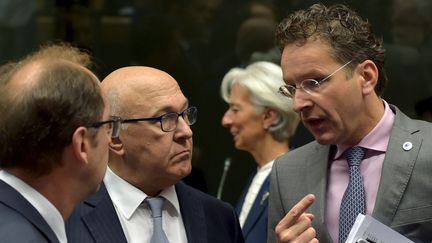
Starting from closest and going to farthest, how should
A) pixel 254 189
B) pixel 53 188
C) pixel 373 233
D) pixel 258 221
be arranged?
pixel 53 188, pixel 373 233, pixel 258 221, pixel 254 189

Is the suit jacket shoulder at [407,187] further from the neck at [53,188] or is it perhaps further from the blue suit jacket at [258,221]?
the blue suit jacket at [258,221]

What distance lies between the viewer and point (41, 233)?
2.85m

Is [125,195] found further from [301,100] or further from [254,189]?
[254,189]

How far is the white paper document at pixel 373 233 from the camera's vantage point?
3.46 m

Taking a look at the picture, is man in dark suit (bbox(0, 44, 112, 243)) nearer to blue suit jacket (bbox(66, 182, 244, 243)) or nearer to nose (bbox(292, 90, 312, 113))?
blue suit jacket (bbox(66, 182, 244, 243))

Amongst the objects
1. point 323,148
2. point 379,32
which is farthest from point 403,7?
point 323,148

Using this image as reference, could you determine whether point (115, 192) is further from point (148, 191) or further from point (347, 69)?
point (347, 69)

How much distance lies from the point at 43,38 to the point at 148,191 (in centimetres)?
365

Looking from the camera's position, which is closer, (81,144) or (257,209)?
(81,144)

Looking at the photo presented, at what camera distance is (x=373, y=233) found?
3461 millimetres

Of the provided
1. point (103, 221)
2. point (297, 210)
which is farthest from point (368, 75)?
point (103, 221)

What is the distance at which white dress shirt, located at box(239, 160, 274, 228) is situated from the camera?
554 centimetres

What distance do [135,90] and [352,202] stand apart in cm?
91

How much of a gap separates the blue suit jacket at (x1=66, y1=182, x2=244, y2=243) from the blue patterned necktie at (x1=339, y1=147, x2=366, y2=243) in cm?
56
